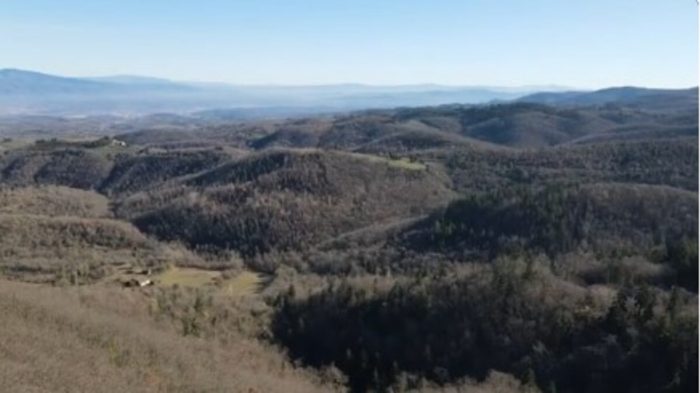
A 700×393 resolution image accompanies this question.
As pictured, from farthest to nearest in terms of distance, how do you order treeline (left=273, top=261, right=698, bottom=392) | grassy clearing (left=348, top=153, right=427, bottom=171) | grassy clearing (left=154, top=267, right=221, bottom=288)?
1. grassy clearing (left=348, top=153, right=427, bottom=171)
2. grassy clearing (left=154, top=267, right=221, bottom=288)
3. treeline (left=273, top=261, right=698, bottom=392)

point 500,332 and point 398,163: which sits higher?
point 500,332

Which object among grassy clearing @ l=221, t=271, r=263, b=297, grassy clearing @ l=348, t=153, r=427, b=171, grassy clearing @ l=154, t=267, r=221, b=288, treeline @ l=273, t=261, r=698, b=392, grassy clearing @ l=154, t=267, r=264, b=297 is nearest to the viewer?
treeline @ l=273, t=261, r=698, b=392

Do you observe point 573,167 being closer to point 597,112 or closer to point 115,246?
point 115,246

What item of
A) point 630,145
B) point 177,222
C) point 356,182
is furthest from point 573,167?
point 177,222

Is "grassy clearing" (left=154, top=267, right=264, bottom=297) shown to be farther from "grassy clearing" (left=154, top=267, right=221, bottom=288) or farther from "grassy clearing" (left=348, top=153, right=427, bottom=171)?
"grassy clearing" (left=348, top=153, right=427, bottom=171)

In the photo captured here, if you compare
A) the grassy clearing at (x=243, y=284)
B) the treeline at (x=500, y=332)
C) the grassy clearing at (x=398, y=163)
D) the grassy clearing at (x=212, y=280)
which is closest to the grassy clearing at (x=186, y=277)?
the grassy clearing at (x=212, y=280)

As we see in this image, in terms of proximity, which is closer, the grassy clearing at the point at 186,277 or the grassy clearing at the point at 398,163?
the grassy clearing at the point at 186,277

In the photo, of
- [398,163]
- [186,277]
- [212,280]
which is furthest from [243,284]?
[398,163]

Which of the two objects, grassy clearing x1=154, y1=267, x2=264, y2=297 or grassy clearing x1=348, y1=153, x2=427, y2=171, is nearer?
grassy clearing x1=154, y1=267, x2=264, y2=297

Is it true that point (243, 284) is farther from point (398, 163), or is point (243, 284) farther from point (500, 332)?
point (398, 163)

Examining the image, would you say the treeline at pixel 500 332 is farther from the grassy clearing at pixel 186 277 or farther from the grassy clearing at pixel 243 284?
the grassy clearing at pixel 186 277

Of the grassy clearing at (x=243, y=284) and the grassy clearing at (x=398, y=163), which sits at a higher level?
the grassy clearing at (x=398, y=163)

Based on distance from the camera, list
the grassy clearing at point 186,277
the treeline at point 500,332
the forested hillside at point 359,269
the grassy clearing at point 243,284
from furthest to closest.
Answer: the grassy clearing at point 186,277
the grassy clearing at point 243,284
the forested hillside at point 359,269
the treeline at point 500,332

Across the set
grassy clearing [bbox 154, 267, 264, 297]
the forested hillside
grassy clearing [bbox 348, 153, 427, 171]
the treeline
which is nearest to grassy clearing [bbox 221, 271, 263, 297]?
grassy clearing [bbox 154, 267, 264, 297]
